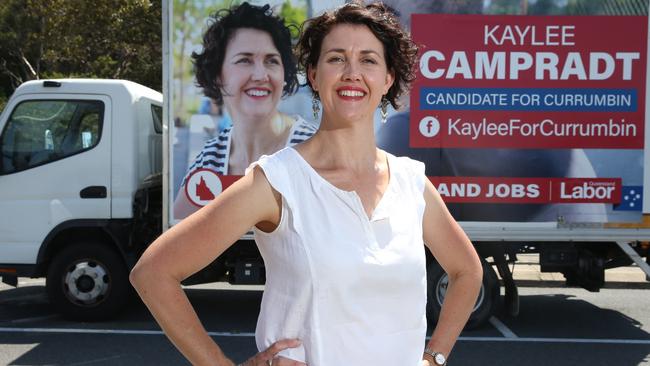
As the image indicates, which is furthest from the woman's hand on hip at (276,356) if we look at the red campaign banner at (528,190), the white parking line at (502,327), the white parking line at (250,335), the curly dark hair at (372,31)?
the white parking line at (502,327)

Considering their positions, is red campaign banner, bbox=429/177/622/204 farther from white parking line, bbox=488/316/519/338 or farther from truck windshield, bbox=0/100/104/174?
truck windshield, bbox=0/100/104/174

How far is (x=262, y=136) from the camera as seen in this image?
678 centimetres

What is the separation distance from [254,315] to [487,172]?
2.83 m

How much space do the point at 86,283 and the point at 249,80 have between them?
8.26 ft

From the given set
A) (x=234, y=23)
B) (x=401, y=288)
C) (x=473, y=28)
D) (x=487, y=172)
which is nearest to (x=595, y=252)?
(x=487, y=172)

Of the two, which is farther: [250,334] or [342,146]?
[250,334]

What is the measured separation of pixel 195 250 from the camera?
1748 millimetres

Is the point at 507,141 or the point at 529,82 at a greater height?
the point at 529,82

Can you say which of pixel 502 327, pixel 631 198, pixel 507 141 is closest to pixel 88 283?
pixel 502 327

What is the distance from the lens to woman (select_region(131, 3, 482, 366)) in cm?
175

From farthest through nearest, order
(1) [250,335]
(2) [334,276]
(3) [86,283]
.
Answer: (3) [86,283] → (1) [250,335] → (2) [334,276]

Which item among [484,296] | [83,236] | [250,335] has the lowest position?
[250,335]

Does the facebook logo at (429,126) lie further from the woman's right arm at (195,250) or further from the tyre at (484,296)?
the woman's right arm at (195,250)

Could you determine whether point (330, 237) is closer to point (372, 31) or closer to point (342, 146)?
point (342, 146)
